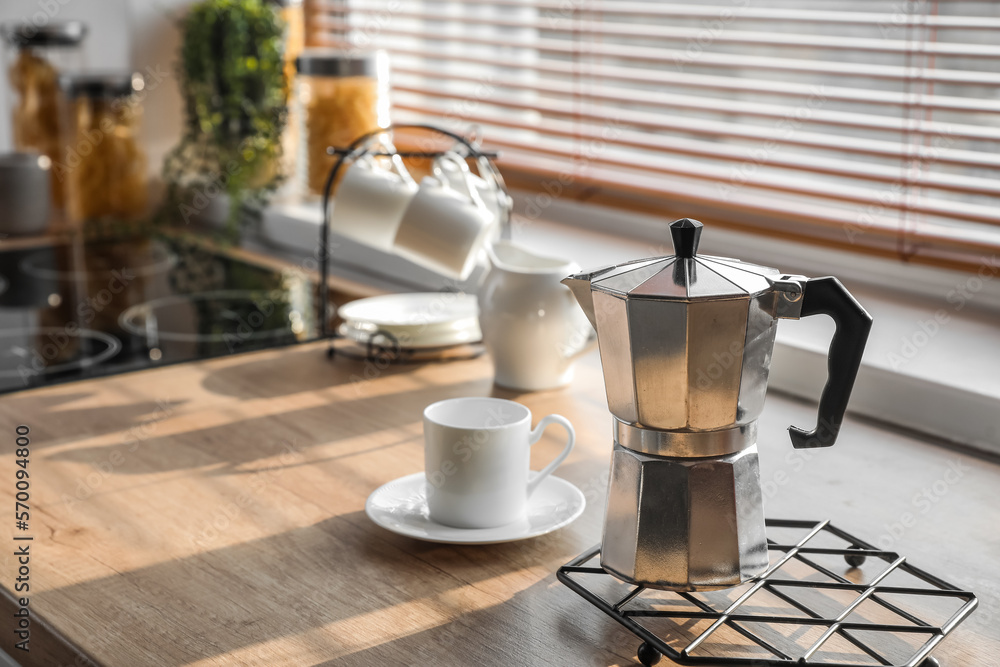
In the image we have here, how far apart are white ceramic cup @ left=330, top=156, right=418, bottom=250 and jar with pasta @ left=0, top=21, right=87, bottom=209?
93cm

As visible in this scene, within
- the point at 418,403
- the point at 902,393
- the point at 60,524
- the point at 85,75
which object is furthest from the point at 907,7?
the point at 85,75

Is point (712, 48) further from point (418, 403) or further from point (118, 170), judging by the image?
point (118, 170)

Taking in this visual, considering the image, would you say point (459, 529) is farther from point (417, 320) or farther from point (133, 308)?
point (133, 308)

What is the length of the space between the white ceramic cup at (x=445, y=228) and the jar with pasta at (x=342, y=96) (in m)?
0.59

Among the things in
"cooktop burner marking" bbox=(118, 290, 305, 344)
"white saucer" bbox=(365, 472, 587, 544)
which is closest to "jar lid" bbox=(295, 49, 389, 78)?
"cooktop burner marking" bbox=(118, 290, 305, 344)

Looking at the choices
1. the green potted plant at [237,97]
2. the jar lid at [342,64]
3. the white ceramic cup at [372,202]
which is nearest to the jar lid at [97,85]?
the green potted plant at [237,97]

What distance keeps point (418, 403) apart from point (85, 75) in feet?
3.51

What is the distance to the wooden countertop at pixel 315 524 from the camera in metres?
0.62

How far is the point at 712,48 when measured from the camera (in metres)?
1.48

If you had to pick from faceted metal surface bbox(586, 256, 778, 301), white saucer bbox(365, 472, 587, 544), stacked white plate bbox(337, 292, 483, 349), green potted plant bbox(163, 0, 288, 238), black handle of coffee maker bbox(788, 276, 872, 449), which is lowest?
white saucer bbox(365, 472, 587, 544)

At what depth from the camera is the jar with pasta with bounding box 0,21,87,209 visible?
5.74 feet

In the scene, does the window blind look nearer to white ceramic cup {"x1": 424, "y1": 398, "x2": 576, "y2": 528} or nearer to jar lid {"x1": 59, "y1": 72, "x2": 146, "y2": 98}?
jar lid {"x1": 59, "y1": 72, "x2": 146, "y2": 98}

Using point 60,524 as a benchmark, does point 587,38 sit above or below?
above

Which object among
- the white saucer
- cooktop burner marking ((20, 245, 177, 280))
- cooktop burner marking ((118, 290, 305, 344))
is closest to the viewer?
the white saucer
